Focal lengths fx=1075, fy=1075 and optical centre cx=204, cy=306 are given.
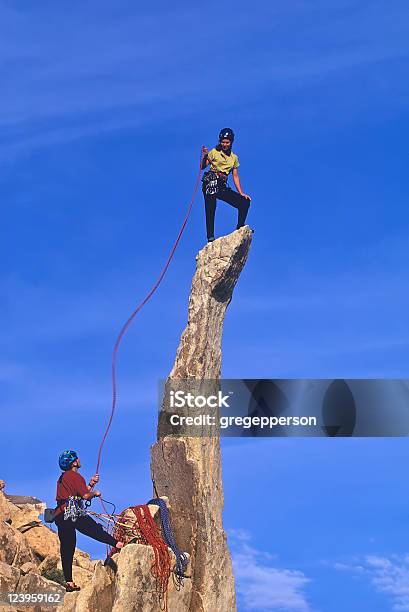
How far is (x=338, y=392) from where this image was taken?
24.6 m

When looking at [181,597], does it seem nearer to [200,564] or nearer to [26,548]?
[200,564]

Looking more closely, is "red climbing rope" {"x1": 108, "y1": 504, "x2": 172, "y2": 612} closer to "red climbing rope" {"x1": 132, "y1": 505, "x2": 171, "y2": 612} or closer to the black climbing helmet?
"red climbing rope" {"x1": 132, "y1": 505, "x2": 171, "y2": 612}

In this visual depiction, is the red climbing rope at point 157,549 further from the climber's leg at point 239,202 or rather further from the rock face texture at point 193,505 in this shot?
the climber's leg at point 239,202

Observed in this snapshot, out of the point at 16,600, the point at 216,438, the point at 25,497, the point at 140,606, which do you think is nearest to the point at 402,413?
the point at 216,438

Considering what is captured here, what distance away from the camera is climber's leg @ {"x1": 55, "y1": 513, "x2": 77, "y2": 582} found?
21.9 m

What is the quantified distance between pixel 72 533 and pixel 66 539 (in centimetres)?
19

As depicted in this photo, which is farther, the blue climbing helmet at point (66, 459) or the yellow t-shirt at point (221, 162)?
the yellow t-shirt at point (221, 162)

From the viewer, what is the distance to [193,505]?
23.2 metres

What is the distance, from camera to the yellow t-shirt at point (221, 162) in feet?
81.8

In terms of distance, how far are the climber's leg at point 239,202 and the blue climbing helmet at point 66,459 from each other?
671 cm

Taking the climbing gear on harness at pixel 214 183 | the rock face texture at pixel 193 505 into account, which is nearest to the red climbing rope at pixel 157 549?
the rock face texture at pixel 193 505

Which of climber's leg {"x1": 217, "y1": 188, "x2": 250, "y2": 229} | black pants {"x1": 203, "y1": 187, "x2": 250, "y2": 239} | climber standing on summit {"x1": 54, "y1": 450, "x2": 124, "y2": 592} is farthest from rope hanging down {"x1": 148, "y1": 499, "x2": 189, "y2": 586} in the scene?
climber's leg {"x1": 217, "y1": 188, "x2": 250, "y2": 229}

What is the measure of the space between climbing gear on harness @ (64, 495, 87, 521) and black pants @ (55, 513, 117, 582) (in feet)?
0.32

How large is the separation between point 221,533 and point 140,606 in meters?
2.89
